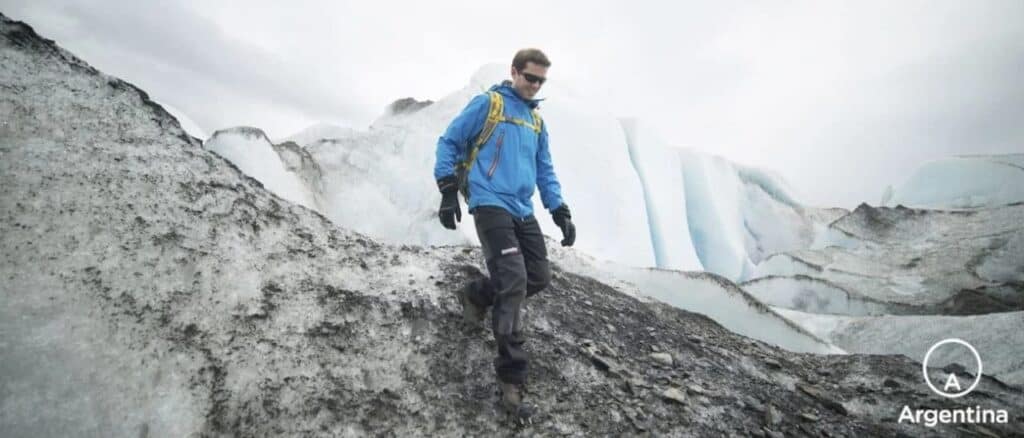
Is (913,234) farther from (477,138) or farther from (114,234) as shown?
(114,234)

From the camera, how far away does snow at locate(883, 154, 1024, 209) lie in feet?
62.0

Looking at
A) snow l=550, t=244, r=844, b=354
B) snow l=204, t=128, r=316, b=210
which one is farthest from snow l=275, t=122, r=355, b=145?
snow l=550, t=244, r=844, b=354

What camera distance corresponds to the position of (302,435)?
7.69 feet

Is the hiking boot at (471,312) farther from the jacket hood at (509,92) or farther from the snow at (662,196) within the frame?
the snow at (662,196)

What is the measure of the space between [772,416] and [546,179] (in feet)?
7.28

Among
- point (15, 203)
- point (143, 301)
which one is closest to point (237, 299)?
point (143, 301)

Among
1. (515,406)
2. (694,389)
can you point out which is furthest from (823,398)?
(515,406)

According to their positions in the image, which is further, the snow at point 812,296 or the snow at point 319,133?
the snow at point 319,133

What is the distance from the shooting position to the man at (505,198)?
2.74 m

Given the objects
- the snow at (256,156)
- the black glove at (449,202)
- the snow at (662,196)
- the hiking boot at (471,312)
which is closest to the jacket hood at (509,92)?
the black glove at (449,202)

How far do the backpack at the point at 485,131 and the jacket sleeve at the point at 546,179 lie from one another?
0.34 metres

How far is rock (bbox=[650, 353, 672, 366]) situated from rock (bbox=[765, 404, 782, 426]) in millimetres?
706

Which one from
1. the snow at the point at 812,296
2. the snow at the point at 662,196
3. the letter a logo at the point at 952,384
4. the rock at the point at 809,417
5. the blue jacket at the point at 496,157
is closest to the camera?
the blue jacket at the point at 496,157

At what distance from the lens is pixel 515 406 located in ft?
8.66
